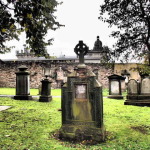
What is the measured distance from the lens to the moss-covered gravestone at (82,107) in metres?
4.53

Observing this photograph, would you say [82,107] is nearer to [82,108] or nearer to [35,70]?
[82,108]

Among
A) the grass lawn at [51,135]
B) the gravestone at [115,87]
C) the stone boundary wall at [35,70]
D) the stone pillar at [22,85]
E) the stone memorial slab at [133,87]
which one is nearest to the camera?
the grass lawn at [51,135]

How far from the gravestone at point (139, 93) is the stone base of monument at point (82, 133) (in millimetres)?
6362

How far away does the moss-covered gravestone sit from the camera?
4527 mm

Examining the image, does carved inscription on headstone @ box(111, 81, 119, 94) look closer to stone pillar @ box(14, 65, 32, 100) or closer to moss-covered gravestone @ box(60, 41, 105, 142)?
stone pillar @ box(14, 65, 32, 100)

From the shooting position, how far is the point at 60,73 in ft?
85.4

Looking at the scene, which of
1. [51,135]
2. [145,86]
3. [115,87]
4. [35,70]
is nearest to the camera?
[51,135]

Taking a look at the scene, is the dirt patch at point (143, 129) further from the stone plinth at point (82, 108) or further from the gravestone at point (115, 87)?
the gravestone at point (115, 87)

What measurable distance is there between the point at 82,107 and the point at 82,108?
0.08ft

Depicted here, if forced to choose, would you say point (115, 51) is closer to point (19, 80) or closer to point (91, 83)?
point (91, 83)

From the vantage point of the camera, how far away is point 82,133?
4523 millimetres

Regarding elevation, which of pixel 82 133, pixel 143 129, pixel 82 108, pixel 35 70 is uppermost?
pixel 35 70

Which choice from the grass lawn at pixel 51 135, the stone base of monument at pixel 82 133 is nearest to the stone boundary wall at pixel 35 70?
the grass lawn at pixel 51 135

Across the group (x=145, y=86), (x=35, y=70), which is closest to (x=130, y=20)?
(x=145, y=86)
